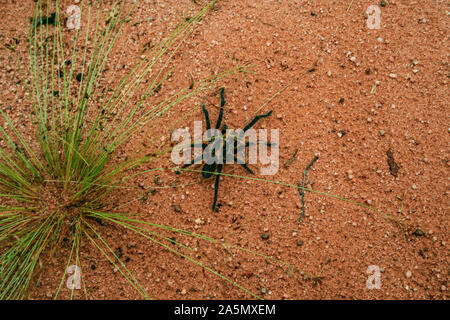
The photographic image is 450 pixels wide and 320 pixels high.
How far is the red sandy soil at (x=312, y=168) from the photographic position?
1.42 m

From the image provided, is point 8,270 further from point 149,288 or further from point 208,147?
point 208,147

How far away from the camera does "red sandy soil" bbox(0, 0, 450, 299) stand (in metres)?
1.42

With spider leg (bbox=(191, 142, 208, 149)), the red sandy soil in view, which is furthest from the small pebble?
spider leg (bbox=(191, 142, 208, 149))

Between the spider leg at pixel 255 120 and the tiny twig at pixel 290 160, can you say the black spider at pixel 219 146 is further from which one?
the tiny twig at pixel 290 160

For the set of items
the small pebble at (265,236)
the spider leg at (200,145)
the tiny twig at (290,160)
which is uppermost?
the spider leg at (200,145)

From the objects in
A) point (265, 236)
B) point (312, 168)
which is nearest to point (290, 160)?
point (312, 168)

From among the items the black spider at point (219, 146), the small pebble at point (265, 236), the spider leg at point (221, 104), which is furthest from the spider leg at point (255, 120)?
the small pebble at point (265, 236)

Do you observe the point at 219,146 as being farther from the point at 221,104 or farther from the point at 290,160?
the point at 290,160

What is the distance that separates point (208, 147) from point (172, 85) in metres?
0.42

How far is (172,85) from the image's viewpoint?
1608 mm

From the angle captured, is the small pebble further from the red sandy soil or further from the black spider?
the black spider

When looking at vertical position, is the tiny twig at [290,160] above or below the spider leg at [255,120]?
below

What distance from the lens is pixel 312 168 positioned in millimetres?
1491

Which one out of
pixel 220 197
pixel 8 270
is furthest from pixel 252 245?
pixel 8 270
